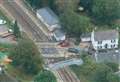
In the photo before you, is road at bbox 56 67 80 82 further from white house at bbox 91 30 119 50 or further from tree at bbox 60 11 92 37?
tree at bbox 60 11 92 37

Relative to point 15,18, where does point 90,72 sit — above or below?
below

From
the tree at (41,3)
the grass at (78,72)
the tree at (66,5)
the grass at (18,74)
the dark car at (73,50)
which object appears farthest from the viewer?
the tree at (41,3)

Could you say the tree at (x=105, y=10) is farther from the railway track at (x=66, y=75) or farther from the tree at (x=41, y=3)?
the railway track at (x=66, y=75)

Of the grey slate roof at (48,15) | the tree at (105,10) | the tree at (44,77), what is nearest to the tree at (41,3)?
the grey slate roof at (48,15)

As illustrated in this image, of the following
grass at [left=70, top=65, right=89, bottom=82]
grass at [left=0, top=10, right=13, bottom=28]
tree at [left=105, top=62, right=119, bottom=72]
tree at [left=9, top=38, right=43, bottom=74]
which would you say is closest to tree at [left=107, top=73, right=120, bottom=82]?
grass at [left=70, top=65, right=89, bottom=82]

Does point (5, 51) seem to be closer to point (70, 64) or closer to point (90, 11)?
point (70, 64)

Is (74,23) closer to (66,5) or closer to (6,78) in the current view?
(66,5)

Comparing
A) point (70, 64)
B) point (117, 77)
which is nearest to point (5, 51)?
point (70, 64)
